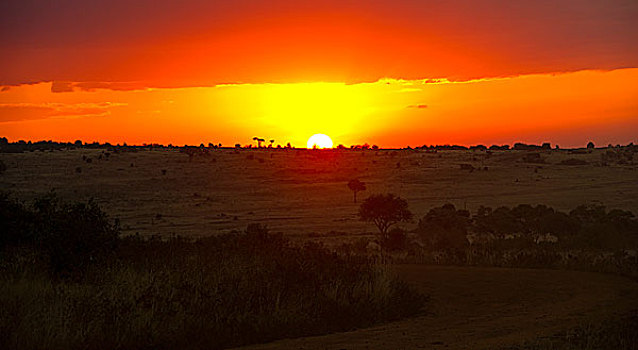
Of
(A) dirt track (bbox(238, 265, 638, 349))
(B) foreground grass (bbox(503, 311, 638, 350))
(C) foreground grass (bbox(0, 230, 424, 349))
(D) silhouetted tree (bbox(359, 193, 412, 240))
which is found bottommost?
(A) dirt track (bbox(238, 265, 638, 349))

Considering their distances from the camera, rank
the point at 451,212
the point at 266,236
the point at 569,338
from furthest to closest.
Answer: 1. the point at 451,212
2. the point at 266,236
3. the point at 569,338

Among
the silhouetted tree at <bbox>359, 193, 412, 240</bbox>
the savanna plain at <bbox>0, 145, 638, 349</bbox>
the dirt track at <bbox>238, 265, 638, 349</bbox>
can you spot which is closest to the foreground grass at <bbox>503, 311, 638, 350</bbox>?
the savanna plain at <bbox>0, 145, 638, 349</bbox>

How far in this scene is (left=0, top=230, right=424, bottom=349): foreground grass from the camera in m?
13.3

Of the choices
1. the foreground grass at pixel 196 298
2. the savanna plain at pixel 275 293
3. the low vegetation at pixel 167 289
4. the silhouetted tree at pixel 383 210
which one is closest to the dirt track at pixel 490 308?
the savanna plain at pixel 275 293

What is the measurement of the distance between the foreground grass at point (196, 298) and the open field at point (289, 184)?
→ 34.6 meters

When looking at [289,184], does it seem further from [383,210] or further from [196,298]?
[196,298]

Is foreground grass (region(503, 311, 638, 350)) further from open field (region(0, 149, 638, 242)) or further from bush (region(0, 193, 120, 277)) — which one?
open field (region(0, 149, 638, 242))

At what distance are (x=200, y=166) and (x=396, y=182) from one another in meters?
27.5

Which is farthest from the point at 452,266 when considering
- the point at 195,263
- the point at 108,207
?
→ the point at 108,207

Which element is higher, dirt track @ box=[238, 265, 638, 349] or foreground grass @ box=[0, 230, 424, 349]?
foreground grass @ box=[0, 230, 424, 349]

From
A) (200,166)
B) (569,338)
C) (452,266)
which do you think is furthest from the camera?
(200,166)

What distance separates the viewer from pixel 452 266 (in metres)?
24.8

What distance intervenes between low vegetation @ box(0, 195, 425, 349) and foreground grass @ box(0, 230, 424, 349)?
2 cm

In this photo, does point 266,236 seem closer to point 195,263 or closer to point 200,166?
point 195,263
